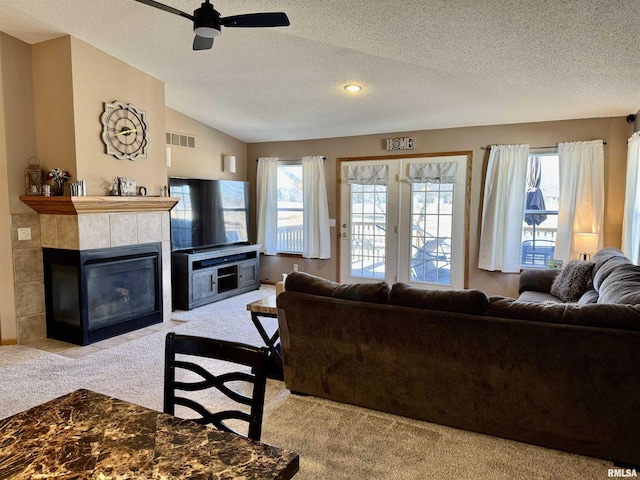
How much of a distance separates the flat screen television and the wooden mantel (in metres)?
0.87

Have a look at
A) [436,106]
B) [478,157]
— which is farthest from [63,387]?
[478,157]

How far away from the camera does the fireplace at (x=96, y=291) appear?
13.4 ft

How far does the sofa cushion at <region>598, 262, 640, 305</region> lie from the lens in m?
2.27

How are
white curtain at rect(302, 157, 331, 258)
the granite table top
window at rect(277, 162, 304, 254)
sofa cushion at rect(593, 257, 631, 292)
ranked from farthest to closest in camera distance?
window at rect(277, 162, 304, 254), white curtain at rect(302, 157, 331, 258), sofa cushion at rect(593, 257, 631, 292), the granite table top

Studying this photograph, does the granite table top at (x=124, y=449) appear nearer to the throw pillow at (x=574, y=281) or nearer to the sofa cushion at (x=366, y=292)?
the sofa cushion at (x=366, y=292)

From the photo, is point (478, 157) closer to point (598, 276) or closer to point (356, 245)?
point (356, 245)

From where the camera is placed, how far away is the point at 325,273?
6715mm

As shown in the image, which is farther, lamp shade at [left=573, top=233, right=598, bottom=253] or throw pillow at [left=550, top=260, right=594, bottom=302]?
lamp shade at [left=573, top=233, right=598, bottom=253]

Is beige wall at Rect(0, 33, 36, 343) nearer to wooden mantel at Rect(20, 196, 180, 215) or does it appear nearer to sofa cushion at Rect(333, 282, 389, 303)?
wooden mantel at Rect(20, 196, 180, 215)

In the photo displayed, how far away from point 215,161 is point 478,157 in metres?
3.86

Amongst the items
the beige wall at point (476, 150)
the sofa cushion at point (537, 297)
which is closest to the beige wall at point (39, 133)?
the beige wall at point (476, 150)

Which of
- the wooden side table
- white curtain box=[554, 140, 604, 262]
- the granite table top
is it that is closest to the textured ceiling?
white curtain box=[554, 140, 604, 262]

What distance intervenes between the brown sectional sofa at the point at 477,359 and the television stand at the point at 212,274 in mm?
2946

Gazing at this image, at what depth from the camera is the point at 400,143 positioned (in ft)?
19.7
